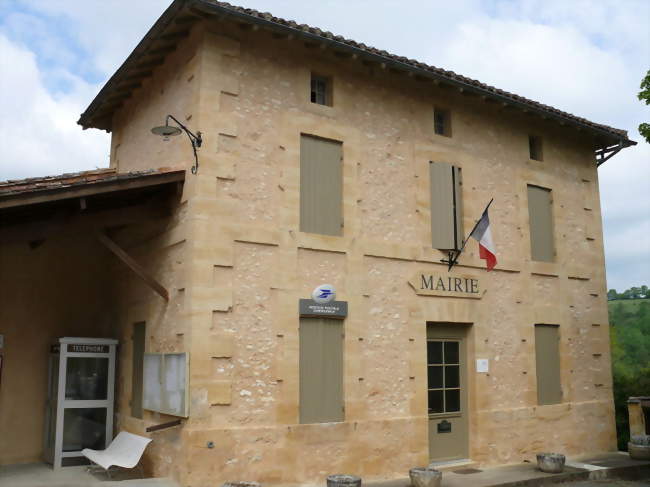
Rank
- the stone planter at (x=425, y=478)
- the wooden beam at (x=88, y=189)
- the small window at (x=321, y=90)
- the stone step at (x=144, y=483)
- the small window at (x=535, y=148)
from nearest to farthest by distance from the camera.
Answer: the wooden beam at (x=88, y=189) → the stone step at (x=144, y=483) → the stone planter at (x=425, y=478) → the small window at (x=321, y=90) → the small window at (x=535, y=148)

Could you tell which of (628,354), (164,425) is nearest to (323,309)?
(164,425)

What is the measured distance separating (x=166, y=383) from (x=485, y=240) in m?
4.93

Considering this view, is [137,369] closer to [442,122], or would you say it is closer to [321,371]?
[321,371]

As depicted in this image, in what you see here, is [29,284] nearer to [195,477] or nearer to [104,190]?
[104,190]

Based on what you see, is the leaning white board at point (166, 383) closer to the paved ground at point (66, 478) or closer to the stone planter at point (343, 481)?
the paved ground at point (66, 478)

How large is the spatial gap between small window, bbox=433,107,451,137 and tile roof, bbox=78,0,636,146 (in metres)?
0.59

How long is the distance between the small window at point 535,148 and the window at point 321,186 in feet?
14.5

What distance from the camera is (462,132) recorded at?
10844 millimetres

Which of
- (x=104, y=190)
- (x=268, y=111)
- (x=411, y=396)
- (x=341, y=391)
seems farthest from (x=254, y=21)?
(x=411, y=396)

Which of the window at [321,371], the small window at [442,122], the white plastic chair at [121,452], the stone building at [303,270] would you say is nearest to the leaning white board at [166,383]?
the stone building at [303,270]

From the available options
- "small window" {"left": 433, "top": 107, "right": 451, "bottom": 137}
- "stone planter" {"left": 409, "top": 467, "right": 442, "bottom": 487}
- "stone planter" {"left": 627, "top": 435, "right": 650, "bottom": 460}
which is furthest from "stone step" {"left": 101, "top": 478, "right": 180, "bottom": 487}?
"stone planter" {"left": 627, "top": 435, "right": 650, "bottom": 460}

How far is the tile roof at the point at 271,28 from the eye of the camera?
26.9ft

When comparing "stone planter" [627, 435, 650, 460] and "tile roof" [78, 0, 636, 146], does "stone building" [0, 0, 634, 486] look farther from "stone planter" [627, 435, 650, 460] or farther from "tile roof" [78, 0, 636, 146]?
"stone planter" [627, 435, 650, 460]

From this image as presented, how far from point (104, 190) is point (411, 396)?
5.02m
